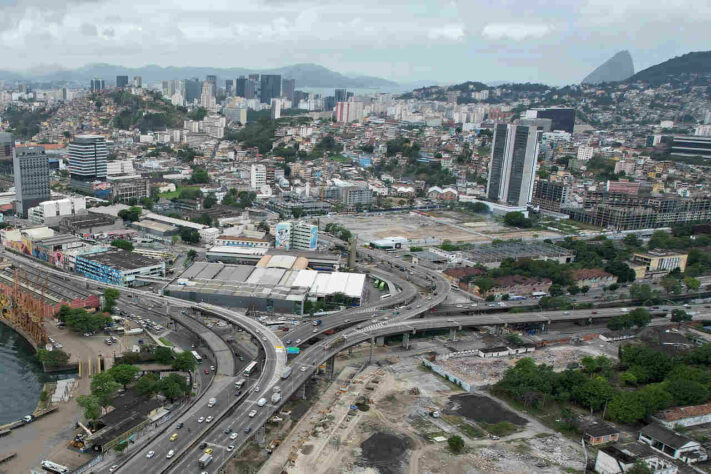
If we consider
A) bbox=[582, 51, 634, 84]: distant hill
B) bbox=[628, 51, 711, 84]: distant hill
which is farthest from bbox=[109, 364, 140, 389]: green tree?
bbox=[582, 51, 634, 84]: distant hill

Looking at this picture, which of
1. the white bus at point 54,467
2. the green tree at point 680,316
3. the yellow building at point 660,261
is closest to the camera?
the white bus at point 54,467

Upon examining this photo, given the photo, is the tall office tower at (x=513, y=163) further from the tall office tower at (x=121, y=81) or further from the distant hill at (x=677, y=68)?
the tall office tower at (x=121, y=81)

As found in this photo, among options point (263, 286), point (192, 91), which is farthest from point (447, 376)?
point (192, 91)

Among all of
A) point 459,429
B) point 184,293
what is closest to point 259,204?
point 184,293

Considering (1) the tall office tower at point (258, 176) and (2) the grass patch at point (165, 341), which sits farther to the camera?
(1) the tall office tower at point (258, 176)

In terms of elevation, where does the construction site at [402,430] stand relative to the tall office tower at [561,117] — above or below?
below

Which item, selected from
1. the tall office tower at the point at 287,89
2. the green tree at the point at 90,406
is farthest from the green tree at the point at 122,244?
the tall office tower at the point at 287,89

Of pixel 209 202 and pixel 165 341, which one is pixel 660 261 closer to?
pixel 165 341
